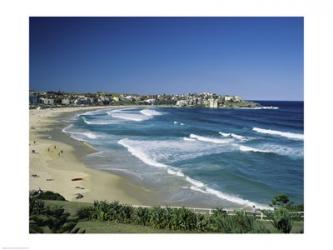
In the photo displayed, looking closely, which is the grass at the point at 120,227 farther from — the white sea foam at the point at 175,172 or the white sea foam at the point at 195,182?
the white sea foam at the point at 175,172

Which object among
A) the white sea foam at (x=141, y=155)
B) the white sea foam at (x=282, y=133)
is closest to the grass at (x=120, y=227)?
the white sea foam at (x=141, y=155)

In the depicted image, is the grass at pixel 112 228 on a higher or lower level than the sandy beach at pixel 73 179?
lower

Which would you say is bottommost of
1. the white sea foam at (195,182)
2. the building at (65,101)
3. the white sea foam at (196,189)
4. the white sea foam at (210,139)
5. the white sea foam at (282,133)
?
the white sea foam at (196,189)

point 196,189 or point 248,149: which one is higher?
point 248,149

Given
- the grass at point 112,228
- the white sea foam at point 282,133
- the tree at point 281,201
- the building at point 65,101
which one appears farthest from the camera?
the white sea foam at point 282,133

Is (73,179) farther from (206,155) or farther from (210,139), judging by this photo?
(210,139)

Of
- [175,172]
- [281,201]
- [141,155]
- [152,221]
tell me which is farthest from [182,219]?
[141,155]

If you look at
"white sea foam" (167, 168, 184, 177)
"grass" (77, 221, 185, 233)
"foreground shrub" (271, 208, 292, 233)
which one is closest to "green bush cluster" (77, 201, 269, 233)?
"grass" (77, 221, 185, 233)
